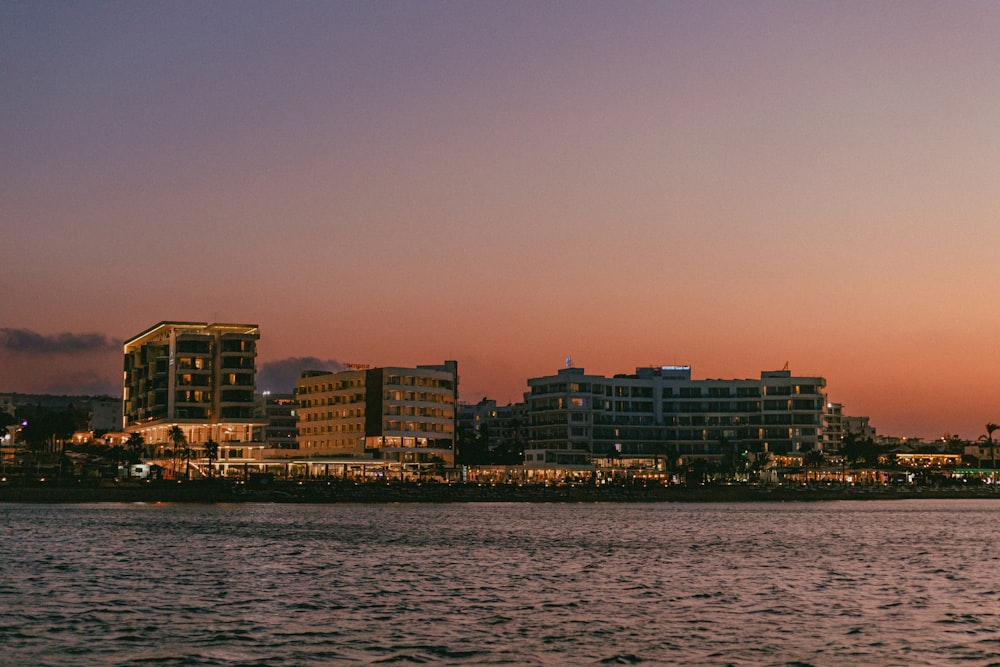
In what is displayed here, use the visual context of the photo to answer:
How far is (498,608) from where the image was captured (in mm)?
48375

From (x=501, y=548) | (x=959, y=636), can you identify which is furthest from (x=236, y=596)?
(x=501, y=548)

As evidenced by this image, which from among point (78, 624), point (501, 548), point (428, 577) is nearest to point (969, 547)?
point (501, 548)

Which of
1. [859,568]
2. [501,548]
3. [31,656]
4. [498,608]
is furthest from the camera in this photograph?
[501,548]

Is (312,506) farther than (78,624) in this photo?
Yes

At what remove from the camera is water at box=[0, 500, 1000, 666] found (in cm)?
3678

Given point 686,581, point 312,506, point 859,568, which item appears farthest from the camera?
point 312,506

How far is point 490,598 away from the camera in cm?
5206

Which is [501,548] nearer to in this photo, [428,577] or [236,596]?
[428,577]

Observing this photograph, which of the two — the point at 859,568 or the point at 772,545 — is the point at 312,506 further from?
the point at 859,568

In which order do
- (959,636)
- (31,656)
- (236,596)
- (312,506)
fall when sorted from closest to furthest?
(31,656)
(959,636)
(236,596)
(312,506)

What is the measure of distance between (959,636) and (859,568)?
3118 cm

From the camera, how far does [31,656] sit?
3484cm

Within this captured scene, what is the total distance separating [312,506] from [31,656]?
151 meters

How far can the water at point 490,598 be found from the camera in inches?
1448
